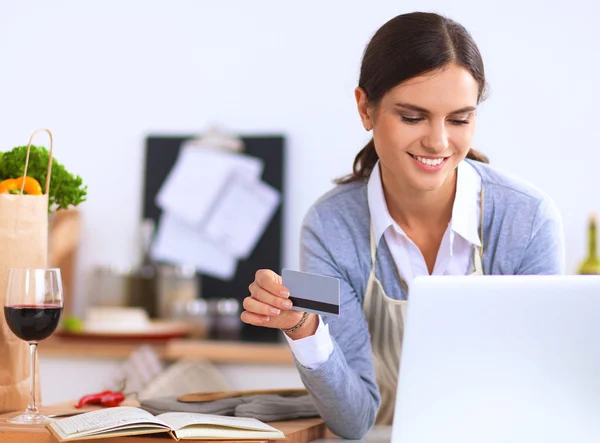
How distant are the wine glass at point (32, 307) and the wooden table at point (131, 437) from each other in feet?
0.20

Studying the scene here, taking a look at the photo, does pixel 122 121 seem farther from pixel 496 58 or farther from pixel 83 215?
pixel 496 58

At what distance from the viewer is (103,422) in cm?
111

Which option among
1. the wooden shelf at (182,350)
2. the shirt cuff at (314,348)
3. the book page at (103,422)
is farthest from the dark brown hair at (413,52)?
the wooden shelf at (182,350)

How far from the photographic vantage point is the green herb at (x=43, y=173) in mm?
1470

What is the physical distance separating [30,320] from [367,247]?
0.62 metres

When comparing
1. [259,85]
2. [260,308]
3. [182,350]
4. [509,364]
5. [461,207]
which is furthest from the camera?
[259,85]

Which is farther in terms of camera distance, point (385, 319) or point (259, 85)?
point (259, 85)

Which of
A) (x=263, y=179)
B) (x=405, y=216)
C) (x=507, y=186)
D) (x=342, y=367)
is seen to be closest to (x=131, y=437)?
(x=342, y=367)

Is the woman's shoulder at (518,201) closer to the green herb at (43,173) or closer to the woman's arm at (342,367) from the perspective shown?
the woman's arm at (342,367)

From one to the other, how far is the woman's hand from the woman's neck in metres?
0.42

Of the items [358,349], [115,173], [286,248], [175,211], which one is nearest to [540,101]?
[286,248]

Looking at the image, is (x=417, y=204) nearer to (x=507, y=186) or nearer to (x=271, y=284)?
(x=507, y=186)

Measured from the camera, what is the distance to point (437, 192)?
62.8 inches

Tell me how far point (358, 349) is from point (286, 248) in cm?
179
